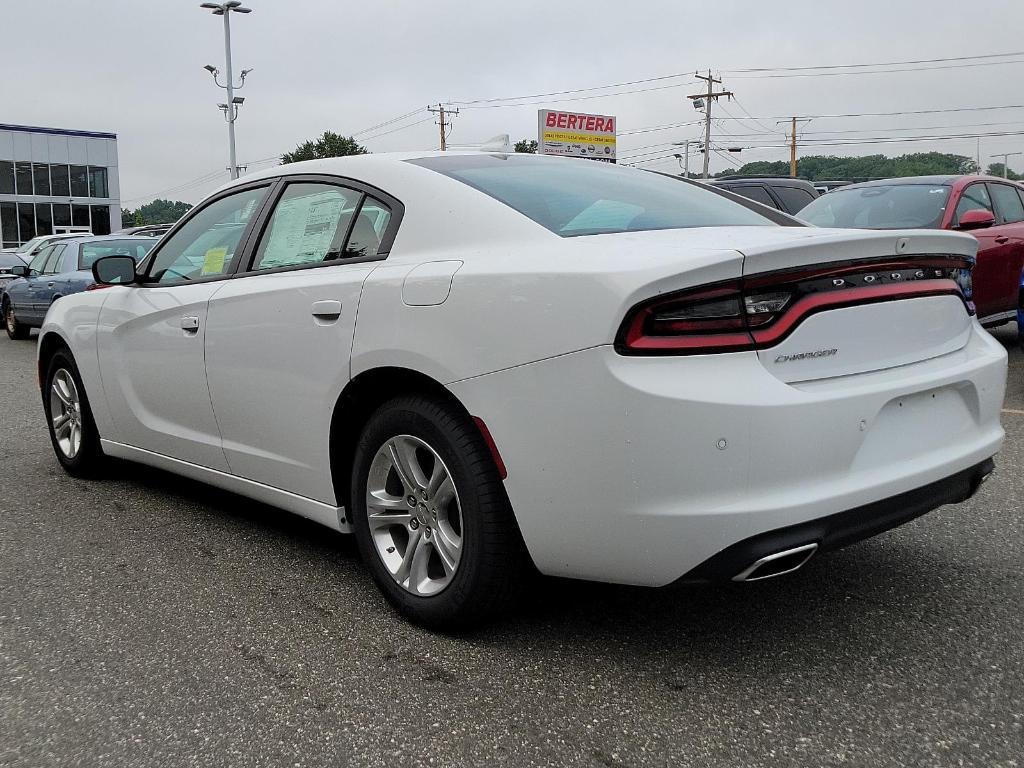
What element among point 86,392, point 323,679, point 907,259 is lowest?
→ point 323,679

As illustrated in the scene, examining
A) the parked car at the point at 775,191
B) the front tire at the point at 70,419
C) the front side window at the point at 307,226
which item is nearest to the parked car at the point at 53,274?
the front tire at the point at 70,419

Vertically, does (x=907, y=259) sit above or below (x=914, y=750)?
above

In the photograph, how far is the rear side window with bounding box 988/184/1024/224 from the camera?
8.89 metres

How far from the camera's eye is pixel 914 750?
2223 mm

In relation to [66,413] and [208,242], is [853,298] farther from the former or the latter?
[66,413]

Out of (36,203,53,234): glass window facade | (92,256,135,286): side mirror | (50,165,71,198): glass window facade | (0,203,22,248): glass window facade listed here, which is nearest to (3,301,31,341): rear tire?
(92,256,135,286): side mirror

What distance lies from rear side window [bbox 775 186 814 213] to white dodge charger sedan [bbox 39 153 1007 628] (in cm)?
996

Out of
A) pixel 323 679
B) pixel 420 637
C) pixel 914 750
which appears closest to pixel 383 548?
pixel 420 637

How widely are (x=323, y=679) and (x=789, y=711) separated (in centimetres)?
125

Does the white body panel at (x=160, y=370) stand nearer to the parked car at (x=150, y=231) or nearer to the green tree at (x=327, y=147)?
the parked car at (x=150, y=231)

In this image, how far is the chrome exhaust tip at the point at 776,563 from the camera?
232 cm

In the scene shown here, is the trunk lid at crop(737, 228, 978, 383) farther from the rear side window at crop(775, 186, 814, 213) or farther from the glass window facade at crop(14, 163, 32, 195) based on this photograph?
the glass window facade at crop(14, 163, 32, 195)

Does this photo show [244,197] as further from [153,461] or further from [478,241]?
[478,241]

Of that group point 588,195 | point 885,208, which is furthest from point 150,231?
point 588,195
